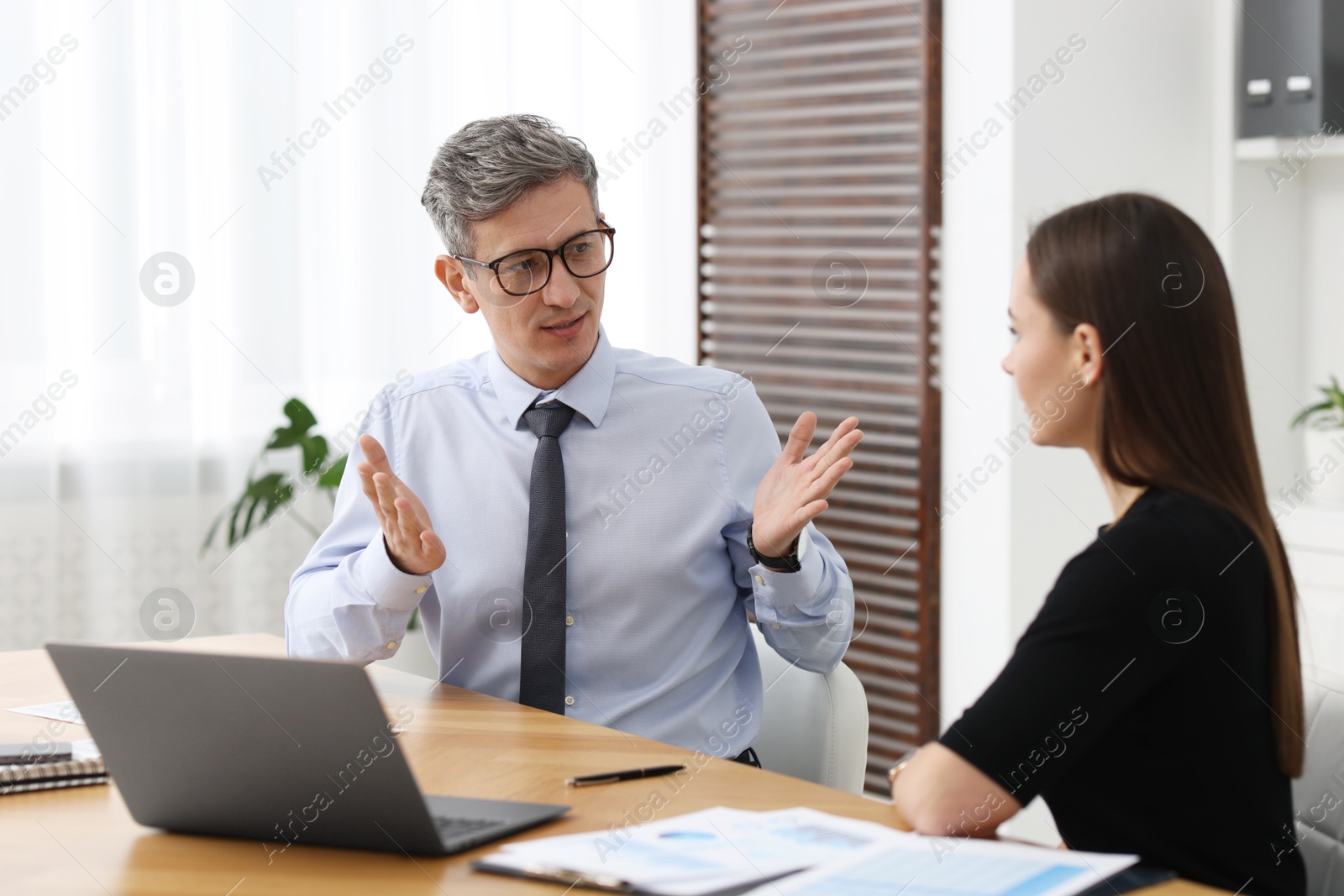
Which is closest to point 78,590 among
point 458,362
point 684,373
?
point 458,362

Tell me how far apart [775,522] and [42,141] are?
89.8 inches

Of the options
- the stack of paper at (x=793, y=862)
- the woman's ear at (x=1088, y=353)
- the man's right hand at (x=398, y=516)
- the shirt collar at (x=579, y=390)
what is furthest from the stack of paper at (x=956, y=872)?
the shirt collar at (x=579, y=390)

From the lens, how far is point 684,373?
2.01m

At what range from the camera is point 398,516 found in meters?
1.60

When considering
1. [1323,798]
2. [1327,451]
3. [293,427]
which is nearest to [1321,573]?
[1327,451]

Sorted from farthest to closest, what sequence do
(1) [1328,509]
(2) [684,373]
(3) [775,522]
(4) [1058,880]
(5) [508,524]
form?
(1) [1328,509]
(2) [684,373]
(5) [508,524]
(3) [775,522]
(4) [1058,880]

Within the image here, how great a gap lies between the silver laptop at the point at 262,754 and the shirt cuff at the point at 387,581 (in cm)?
49

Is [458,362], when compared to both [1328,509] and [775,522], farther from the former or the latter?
[1328,509]

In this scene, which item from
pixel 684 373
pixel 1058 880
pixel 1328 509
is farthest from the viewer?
pixel 1328 509

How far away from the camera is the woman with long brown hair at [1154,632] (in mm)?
1138

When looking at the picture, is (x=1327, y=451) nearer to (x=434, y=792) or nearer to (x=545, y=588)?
(x=545, y=588)

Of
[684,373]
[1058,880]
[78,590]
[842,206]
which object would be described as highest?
[842,206]

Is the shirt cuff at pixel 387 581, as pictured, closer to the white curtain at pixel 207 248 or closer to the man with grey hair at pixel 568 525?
the man with grey hair at pixel 568 525

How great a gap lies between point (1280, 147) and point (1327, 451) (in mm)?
718
